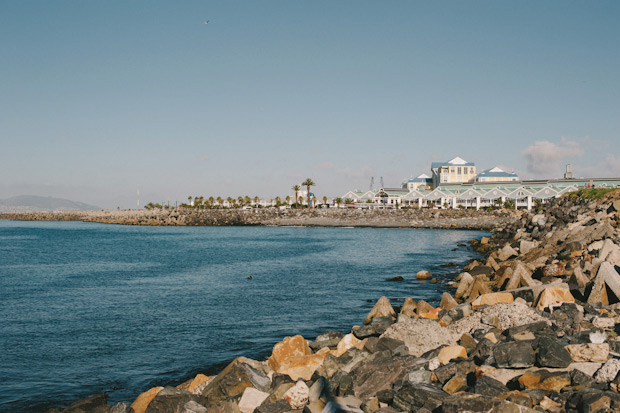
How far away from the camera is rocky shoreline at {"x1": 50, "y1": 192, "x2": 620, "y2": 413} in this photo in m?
8.25

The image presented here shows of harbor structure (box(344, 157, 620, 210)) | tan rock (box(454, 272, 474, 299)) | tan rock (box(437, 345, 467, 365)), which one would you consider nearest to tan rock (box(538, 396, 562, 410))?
tan rock (box(437, 345, 467, 365))

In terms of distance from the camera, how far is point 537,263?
23.2 m

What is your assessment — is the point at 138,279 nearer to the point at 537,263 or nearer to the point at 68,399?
the point at 68,399

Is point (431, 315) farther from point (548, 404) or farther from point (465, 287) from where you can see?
point (548, 404)

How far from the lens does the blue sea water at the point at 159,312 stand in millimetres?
14938

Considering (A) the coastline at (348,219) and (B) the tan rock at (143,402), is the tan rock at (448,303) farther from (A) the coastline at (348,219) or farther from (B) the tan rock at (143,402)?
(A) the coastline at (348,219)

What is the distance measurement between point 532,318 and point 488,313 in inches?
50.4

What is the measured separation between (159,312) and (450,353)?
17.5 m

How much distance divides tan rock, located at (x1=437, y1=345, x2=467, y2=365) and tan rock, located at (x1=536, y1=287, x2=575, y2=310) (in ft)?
15.7

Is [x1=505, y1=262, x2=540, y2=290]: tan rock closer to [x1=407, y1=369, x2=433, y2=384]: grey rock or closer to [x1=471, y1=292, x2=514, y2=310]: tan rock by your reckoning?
[x1=471, y1=292, x2=514, y2=310]: tan rock

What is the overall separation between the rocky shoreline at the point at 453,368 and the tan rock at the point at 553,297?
3 centimetres

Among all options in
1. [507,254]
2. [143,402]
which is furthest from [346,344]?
[507,254]

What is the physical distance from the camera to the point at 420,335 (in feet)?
39.6

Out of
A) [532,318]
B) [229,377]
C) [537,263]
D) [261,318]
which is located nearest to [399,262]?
[537,263]
